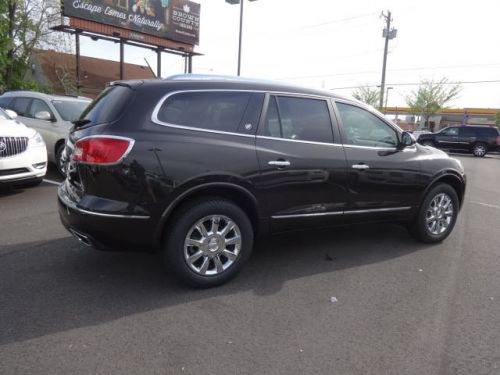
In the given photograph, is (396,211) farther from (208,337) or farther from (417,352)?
(208,337)

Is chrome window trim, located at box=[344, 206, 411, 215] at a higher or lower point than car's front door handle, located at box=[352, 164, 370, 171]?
lower

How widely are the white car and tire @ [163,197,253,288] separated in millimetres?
4152

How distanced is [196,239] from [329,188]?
1426mm

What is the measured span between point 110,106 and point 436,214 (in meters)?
3.91

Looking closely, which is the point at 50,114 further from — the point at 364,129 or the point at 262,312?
the point at 262,312

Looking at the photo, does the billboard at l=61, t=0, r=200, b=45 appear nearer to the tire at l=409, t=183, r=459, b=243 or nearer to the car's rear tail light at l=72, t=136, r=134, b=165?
the car's rear tail light at l=72, t=136, r=134, b=165

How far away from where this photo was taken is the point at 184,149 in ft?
10.6

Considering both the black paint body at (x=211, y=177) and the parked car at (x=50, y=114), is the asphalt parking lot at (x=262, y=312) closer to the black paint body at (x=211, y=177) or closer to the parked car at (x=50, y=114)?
the black paint body at (x=211, y=177)

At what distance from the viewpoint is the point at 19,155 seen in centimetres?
634

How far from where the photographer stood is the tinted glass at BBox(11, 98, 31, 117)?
8844 mm

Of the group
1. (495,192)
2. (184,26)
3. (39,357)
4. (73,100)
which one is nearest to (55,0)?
(184,26)

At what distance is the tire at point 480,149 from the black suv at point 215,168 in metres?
21.2

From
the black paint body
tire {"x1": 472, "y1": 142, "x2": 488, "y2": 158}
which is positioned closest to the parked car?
the black paint body

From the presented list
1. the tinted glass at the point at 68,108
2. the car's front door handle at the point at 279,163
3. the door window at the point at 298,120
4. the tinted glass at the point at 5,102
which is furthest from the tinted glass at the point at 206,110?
the tinted glass at the point at 5,102
